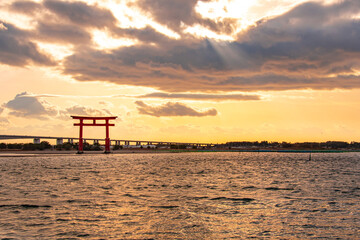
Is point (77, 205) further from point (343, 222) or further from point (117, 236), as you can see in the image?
A: point (343, 222)

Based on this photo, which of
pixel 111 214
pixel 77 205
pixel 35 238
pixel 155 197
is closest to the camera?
pixel 35 238

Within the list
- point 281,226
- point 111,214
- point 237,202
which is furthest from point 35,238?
point 237,202

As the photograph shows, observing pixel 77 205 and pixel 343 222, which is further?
pixel 77 205

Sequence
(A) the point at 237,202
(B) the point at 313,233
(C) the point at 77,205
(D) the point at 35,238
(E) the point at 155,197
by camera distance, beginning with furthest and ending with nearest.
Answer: (E) the point at 155,197 → (A) the point at 237,202 → (C) the point at 77,205 → (B) the point at 313,233 → (D) the point at 35,238

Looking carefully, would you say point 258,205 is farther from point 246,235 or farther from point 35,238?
point 35,238

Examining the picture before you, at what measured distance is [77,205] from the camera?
21594 mm

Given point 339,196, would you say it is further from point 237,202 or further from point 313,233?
point 313,233

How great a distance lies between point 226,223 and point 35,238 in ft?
28.1

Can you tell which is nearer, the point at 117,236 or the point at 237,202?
the point at 117,236

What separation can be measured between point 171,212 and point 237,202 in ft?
18.0

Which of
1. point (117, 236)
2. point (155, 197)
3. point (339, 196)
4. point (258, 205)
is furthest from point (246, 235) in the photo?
point (339, 196)

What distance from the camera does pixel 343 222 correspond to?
677 inches

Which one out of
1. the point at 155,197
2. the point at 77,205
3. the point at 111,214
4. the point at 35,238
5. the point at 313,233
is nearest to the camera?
the point at 35,238

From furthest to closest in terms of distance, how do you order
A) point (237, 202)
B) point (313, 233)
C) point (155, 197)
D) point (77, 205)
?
point (155, 197)
point (237, 202)
point (77, 205)
point (313, 233)
